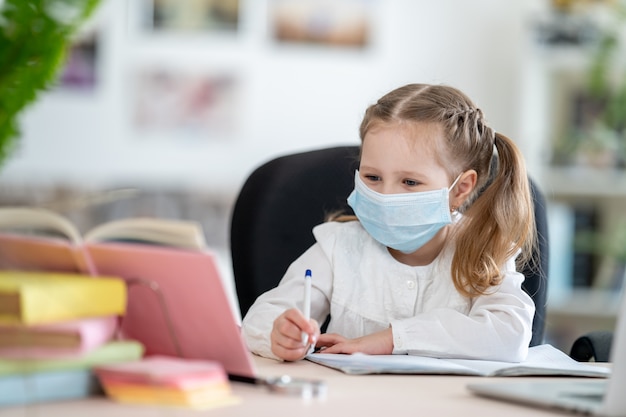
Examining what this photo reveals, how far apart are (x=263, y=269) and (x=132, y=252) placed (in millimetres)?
900

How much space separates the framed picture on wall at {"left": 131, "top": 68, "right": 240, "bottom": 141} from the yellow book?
3.48m

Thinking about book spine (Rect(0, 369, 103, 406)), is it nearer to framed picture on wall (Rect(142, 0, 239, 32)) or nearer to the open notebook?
the open notebook

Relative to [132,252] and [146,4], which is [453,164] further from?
[146,4]

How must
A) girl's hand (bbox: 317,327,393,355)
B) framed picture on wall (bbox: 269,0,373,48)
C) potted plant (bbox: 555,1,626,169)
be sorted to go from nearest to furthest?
girl's hand (bbox: 317,327,393,355) < potted plant (bbox: 555,1,626,169) < framed picture on wall (bbox: 269,0,373,48)

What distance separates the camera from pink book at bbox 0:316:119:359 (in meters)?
0.71

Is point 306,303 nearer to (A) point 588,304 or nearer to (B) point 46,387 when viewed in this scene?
(B) point 46,387

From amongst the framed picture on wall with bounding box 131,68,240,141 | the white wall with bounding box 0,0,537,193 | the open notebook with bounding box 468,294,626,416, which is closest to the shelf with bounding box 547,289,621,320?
the white wall with bounding box 0,0,537,193

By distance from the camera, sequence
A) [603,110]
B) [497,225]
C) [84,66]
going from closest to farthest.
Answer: [497,225] < [603,110] < [84,66]

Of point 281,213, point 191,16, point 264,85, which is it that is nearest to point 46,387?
point 281,213

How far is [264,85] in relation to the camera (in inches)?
166

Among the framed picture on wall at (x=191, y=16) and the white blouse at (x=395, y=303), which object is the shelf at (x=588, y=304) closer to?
the framed picture on wall at (x=191, y=16)

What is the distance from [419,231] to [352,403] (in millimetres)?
661

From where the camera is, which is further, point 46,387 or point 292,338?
point 292,338

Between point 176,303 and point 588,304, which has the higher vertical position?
point 176,303
